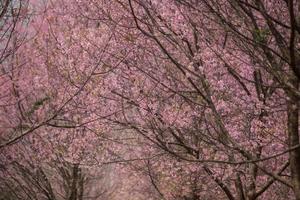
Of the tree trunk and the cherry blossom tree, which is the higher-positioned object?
the cherry blossom tree

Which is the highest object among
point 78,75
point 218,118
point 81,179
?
point 81,179

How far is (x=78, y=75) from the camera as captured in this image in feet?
25.1

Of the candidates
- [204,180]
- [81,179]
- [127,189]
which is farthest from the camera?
[127,189]

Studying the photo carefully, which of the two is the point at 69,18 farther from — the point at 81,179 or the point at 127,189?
the point at 127,189

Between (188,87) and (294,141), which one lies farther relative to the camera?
(188,87)

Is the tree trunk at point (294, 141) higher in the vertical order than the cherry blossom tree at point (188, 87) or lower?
lower

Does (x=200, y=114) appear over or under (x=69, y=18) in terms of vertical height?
under

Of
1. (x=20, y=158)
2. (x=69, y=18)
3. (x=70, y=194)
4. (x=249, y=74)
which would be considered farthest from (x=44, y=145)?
(x=249, y=74)

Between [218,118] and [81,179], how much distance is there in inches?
329

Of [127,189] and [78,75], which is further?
[127,189]

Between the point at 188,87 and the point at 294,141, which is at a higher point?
the point at 188,87

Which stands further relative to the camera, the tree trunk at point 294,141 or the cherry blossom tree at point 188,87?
the cherry blossom tree at point 188,87

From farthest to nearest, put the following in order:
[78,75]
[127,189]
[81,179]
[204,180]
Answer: [127,189], [81,179], [204,180], [78,75]

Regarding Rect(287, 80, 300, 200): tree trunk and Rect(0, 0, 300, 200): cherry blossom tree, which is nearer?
Rect(287, 80, 300, 200): tree trunk
